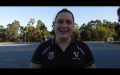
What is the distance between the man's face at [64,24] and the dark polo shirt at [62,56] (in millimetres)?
139

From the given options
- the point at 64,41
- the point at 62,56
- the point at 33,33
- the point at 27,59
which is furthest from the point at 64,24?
the point at 33,33

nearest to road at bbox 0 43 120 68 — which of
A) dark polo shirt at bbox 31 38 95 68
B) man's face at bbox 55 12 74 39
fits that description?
dark polo shirt at bbox 31 38 95 68

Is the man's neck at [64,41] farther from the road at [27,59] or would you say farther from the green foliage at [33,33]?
the green foliage at [33,33]

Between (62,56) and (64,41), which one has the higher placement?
(64,41)

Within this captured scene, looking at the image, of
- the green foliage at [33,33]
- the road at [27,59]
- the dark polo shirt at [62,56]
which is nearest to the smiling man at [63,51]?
the dark polo shirt at [62,56]

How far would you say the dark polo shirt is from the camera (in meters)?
1.24

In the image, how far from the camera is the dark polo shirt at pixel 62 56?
1241 mm

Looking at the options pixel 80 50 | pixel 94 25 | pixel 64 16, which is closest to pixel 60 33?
pixel 64 16

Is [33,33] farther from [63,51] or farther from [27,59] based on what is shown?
[63,51]

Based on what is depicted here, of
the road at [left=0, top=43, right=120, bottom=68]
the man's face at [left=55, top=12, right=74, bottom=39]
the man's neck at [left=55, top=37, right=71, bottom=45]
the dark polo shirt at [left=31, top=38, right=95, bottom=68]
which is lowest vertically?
the road at [left=0, top=43, right=120, bottom=68]

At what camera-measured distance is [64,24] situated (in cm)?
129

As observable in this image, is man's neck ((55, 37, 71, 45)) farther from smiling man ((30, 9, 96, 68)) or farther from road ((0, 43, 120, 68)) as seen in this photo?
road ((0, 43, 120, 68))

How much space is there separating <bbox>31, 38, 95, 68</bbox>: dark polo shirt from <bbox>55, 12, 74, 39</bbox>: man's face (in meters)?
0.14

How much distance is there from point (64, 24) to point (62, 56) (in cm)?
36
